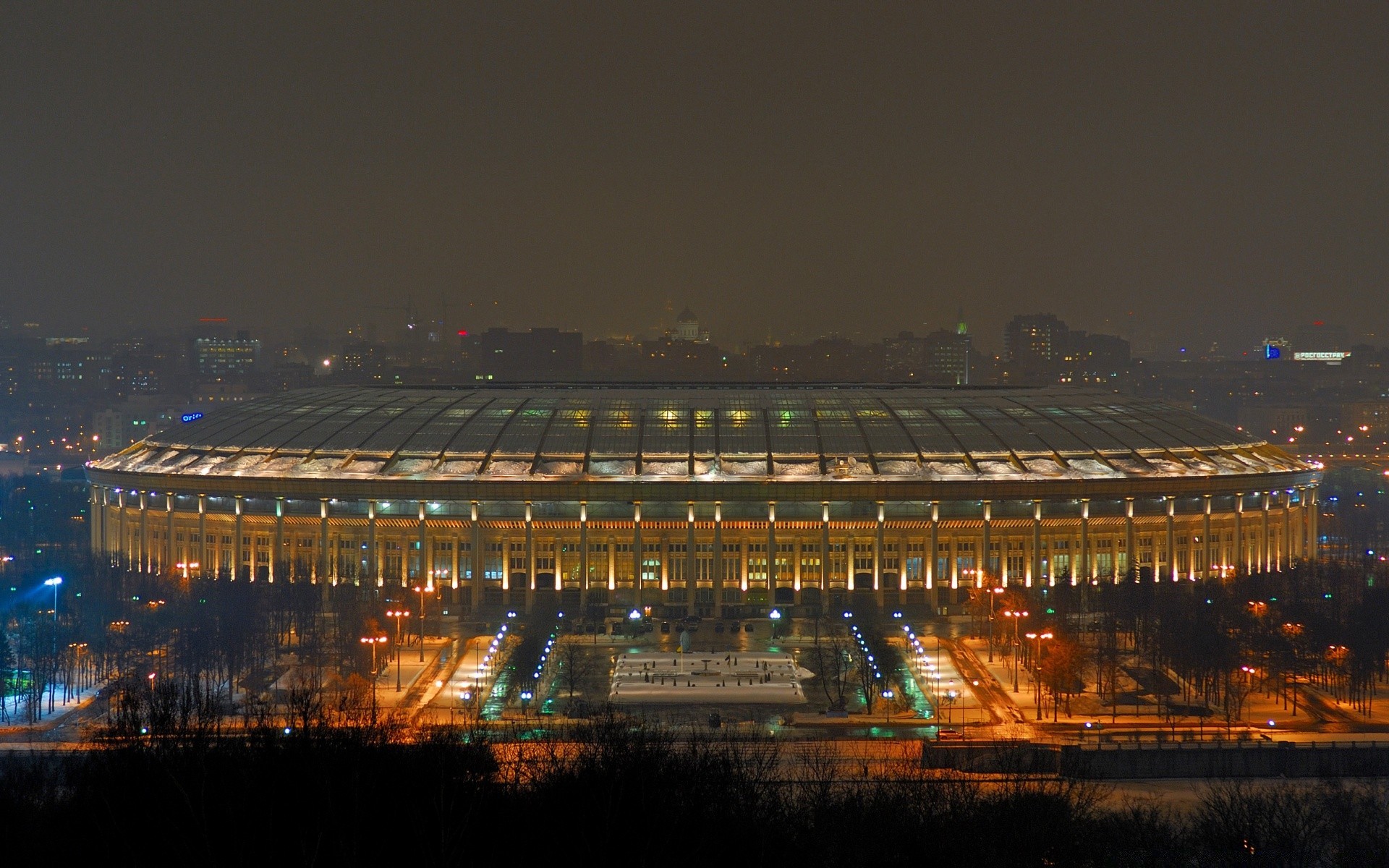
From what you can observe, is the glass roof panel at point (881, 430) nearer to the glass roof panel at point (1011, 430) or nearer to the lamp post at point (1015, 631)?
the glass roof panel at point (1011, 430)

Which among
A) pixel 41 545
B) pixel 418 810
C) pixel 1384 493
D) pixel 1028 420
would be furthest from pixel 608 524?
pixel 1384 493

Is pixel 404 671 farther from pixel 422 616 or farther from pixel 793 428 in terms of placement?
pixel 793 428

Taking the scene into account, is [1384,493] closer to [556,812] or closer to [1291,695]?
[1291,695]

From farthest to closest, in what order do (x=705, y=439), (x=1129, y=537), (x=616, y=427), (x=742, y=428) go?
(x=742, y=428), (x=616, y=427), (x=705, y=439), (x=1129, y=537)

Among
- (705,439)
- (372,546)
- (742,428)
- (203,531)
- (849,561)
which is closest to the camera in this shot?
(849,561)

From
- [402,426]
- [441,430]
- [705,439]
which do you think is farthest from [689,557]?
[402,426]

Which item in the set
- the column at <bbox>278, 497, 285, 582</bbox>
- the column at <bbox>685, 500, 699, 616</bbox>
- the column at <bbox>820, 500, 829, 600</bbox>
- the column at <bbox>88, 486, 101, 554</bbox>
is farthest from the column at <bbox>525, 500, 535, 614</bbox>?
the column at <bbox>88, 486, 101, 554</bbox>

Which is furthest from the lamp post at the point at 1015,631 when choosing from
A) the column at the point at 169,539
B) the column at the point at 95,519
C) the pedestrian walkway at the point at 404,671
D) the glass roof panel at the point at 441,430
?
the column at the point at 95,519
